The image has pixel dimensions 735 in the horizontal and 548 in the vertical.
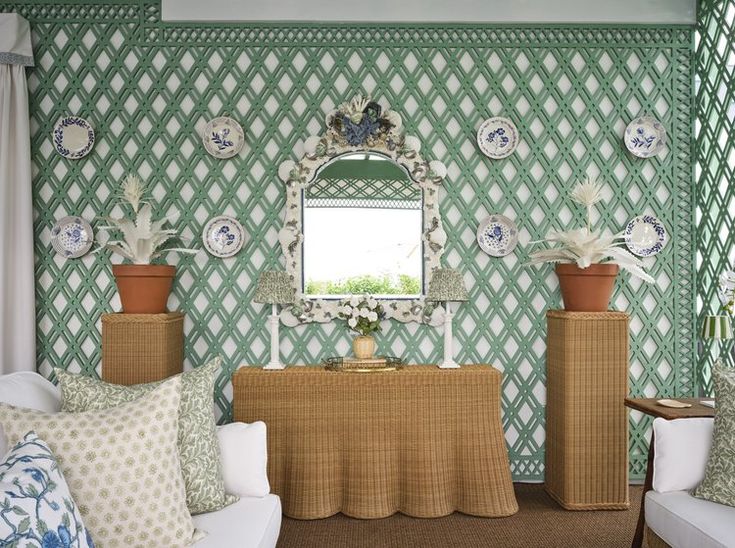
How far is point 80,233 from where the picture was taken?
333cm

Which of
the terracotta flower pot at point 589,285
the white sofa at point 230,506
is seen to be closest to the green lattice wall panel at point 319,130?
the terracotta flower pot at point 589,285

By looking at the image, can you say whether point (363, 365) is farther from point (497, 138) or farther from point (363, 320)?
point (497, 138)

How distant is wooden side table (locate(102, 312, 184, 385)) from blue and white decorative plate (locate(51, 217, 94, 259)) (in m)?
0.59

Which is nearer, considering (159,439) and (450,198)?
(159,439)

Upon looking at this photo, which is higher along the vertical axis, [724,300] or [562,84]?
[562,84]

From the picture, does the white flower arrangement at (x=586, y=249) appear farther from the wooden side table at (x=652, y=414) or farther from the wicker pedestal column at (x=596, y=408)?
the wooden side table at (x=652, y=414)

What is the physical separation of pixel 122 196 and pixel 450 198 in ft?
6.48

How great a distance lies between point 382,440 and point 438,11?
2.54 m

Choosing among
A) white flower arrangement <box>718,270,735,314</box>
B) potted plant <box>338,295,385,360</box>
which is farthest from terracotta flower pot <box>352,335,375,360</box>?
white flower arrangement <box>718,270,735,314</box>

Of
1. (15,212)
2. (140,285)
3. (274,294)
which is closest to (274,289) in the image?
(274,294)

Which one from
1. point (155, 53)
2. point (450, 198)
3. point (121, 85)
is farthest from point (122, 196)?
point (450, 198)

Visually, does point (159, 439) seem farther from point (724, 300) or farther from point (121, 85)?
point (724, 300)

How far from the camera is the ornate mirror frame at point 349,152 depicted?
3305mm

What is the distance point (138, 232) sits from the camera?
10.1ft
